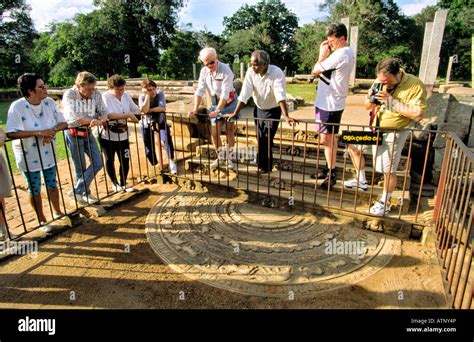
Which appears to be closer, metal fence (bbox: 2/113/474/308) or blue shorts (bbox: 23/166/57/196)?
metal fence (bbox: 2/113/474/308)

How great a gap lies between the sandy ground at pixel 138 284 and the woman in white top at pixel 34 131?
2.36ft

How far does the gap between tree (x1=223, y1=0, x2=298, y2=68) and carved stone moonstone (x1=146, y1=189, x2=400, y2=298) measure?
40556 millimetres

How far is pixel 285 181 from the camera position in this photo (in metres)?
4.67

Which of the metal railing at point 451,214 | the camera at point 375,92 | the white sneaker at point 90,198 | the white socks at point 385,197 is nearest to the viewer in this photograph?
the metal railing at point 451,214

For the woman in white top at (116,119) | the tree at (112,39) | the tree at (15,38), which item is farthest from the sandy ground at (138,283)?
the tree at (15,38)

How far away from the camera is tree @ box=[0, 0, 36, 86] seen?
1283 inches

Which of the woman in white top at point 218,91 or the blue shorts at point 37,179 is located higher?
the woman in white top at point 218,91

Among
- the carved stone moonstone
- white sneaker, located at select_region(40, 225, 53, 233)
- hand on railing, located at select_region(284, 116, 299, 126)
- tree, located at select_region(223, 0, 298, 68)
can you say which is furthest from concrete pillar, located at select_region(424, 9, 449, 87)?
tree, located at select_region(223, 0, 298, 68)

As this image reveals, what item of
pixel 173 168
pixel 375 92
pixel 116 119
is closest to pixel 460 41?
pixel 375 92

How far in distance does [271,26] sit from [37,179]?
53.3 metres

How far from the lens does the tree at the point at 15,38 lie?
107 feet

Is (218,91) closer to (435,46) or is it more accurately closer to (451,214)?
(451,214)

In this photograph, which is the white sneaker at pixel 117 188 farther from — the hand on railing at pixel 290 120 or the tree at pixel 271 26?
the tree at pixel 271 26

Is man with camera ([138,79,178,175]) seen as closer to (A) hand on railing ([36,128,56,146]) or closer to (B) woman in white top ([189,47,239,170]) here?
(B) woman in white top ([189,47,239,170])
